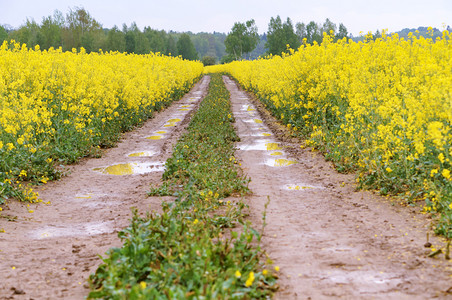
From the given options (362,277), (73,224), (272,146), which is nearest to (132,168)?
→ (73,224)

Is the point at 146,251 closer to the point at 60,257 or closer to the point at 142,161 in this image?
the point at 60,257

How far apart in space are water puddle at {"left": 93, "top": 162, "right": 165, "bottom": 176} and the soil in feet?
0.15

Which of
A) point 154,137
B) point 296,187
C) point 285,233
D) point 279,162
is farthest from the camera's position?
point 154,137

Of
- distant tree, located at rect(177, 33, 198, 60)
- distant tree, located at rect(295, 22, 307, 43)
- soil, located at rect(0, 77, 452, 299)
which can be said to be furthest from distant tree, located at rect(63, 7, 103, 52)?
soil, located at rect(0, 77, 452, 299)

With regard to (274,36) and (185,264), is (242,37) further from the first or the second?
(185,264)

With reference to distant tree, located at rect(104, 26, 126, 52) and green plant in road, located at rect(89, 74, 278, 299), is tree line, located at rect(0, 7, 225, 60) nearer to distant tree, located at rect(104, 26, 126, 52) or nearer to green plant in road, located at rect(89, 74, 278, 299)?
distant tree, located at rect(104, 26, 126, 52)

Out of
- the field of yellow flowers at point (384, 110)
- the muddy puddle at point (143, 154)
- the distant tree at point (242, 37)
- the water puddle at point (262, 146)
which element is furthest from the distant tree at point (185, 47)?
the muddy puddle at point (143, 154)

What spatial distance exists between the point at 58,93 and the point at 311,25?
269ft

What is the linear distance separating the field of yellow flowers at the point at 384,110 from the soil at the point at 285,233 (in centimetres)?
42

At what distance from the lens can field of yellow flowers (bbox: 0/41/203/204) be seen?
27.3 feet

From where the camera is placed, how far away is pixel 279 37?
225ft

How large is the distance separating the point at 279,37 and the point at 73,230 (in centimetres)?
6594

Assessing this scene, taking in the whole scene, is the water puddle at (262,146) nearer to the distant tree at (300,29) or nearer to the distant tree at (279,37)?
the distant tree at (279,37)

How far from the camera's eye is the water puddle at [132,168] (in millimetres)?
9469
